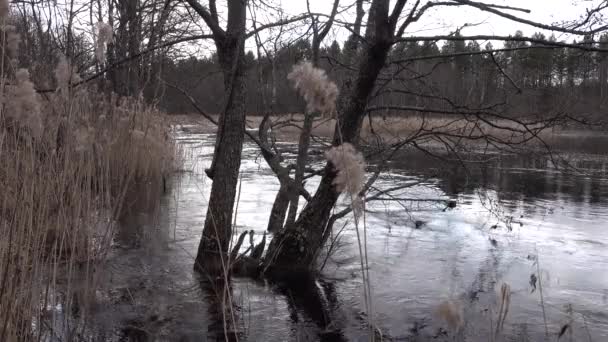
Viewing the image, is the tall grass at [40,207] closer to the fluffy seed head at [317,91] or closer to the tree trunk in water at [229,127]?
the tree trunk in water at [229,127]

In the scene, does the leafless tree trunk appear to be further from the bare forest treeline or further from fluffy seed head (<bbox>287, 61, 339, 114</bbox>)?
fluffy seed head (<bbox>287, 61, 339, 114</bbox>)

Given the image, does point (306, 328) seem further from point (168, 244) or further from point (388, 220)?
point (388, 220)

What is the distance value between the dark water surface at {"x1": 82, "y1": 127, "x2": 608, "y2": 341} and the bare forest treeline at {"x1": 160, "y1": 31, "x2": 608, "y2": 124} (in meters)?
0.72

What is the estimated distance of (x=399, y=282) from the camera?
480cm

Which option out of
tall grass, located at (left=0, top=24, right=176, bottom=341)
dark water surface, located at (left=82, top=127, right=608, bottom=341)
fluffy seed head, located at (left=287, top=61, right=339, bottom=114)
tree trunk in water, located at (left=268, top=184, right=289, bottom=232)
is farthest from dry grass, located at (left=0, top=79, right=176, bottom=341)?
tree trunk in water, located at (left=268, top=184, right=289, bottom=232)

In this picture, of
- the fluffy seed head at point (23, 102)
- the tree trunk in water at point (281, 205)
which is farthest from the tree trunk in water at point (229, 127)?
the fluffy seed head at point (23, 102)

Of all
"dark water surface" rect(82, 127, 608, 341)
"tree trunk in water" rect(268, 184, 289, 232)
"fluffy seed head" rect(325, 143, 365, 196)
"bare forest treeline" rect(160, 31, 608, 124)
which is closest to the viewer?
"fluffy seed head" rect(325, 143, 365, 196)

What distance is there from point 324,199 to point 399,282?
1015 mm

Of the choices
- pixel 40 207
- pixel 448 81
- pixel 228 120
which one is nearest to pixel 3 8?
pixel 40 207

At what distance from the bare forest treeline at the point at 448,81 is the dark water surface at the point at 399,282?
0.72 m

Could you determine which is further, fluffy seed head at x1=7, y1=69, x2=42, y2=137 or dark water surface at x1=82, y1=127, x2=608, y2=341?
dark water surface at x1=82, y1=127, x2=608, y2=341

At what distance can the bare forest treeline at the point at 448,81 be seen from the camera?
4.47 meters

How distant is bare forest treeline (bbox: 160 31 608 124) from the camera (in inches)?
176

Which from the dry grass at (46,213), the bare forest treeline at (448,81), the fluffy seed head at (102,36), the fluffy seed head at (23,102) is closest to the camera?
the dry grass at (46,213)
